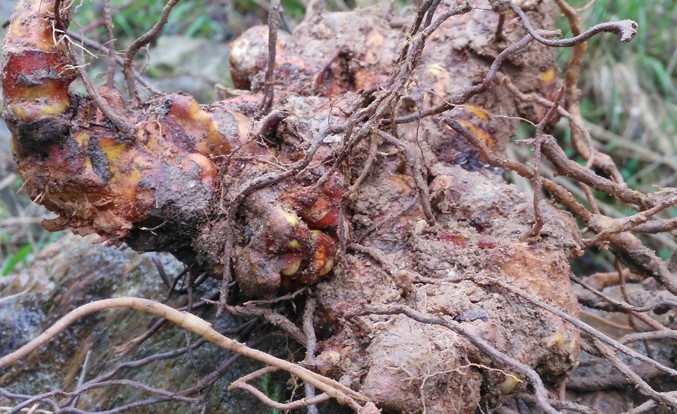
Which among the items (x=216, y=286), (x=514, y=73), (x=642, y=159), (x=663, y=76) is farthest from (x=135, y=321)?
(x=663, y=76)

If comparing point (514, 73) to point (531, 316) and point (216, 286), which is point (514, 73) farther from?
point (216, 286)

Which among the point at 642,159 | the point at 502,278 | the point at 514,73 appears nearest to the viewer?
the point at 502,278

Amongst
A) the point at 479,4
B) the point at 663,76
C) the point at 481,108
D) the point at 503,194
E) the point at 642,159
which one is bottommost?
the point at 642,159

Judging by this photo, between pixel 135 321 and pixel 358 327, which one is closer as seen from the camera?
pixel 358 327

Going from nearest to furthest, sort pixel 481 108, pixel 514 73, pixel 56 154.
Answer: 1. pixel 56 154
2. pixel 481 108
3. pixel 514 73

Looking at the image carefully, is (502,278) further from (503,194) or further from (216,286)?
(216,286)

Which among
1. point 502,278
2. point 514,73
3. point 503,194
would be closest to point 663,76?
point 514,73

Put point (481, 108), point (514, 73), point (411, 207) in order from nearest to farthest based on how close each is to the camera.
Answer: point (411, 207), point (481, 108), point (514, 73)

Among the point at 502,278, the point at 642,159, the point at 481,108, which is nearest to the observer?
the point at 502,278

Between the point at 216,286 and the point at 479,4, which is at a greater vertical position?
the point at 479,4
